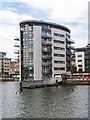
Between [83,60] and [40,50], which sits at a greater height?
[40,50]

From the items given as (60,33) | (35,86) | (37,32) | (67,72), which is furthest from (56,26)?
(35,86)

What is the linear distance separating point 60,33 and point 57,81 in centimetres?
1970

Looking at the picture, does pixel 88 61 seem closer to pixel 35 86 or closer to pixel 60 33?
pixel 60 33

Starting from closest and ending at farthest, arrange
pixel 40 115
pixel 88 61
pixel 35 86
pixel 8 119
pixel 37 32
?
pixel 8 119
pixel 40 115
pixel 35 86
pixel 37 32
pixel 88 61

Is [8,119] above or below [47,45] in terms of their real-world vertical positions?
below

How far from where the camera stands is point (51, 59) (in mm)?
105125

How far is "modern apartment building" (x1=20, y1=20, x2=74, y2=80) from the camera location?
99.6 m

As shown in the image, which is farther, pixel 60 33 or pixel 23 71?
pixel 60 33

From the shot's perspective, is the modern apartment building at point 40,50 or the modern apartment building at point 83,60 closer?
the modern apartment building at point 40,50

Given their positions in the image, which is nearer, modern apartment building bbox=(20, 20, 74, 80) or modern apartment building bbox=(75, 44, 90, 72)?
modern apartment building bbox=(20, 20, 74, 80)

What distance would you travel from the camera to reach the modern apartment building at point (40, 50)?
99.6 meters

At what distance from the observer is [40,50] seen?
330 feet

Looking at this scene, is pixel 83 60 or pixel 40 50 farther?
pixel 83 60

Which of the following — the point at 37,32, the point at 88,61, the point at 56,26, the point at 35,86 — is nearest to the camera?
the point at 35,86
